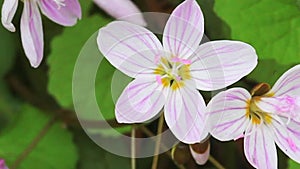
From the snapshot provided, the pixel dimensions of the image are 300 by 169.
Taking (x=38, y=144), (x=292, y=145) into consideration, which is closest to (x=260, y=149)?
(x=292, y=145)

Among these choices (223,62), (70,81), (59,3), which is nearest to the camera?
(223,62)

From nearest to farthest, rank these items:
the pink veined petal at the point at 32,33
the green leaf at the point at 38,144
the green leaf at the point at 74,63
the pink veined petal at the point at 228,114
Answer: the pink veined petal at the point at 228,114
the pink veined petal at the point at 32,33
the green leaf at the point at 74,63
the green leaf at the point at 38,144

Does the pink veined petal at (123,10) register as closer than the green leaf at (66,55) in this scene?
Yes

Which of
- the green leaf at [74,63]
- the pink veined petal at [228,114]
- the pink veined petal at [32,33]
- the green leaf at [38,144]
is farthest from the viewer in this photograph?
the green leaf at [38,144]

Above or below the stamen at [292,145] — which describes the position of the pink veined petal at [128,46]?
above

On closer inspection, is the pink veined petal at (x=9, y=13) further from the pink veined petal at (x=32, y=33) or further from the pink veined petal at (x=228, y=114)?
the pink veined petal at (x=228, y=114)

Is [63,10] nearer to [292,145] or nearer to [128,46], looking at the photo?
[128,46]

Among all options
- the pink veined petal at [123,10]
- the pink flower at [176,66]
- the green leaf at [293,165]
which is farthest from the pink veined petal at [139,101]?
the green leaf at [293,165]

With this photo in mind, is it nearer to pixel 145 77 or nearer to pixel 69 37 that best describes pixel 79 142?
pixel 69 37
